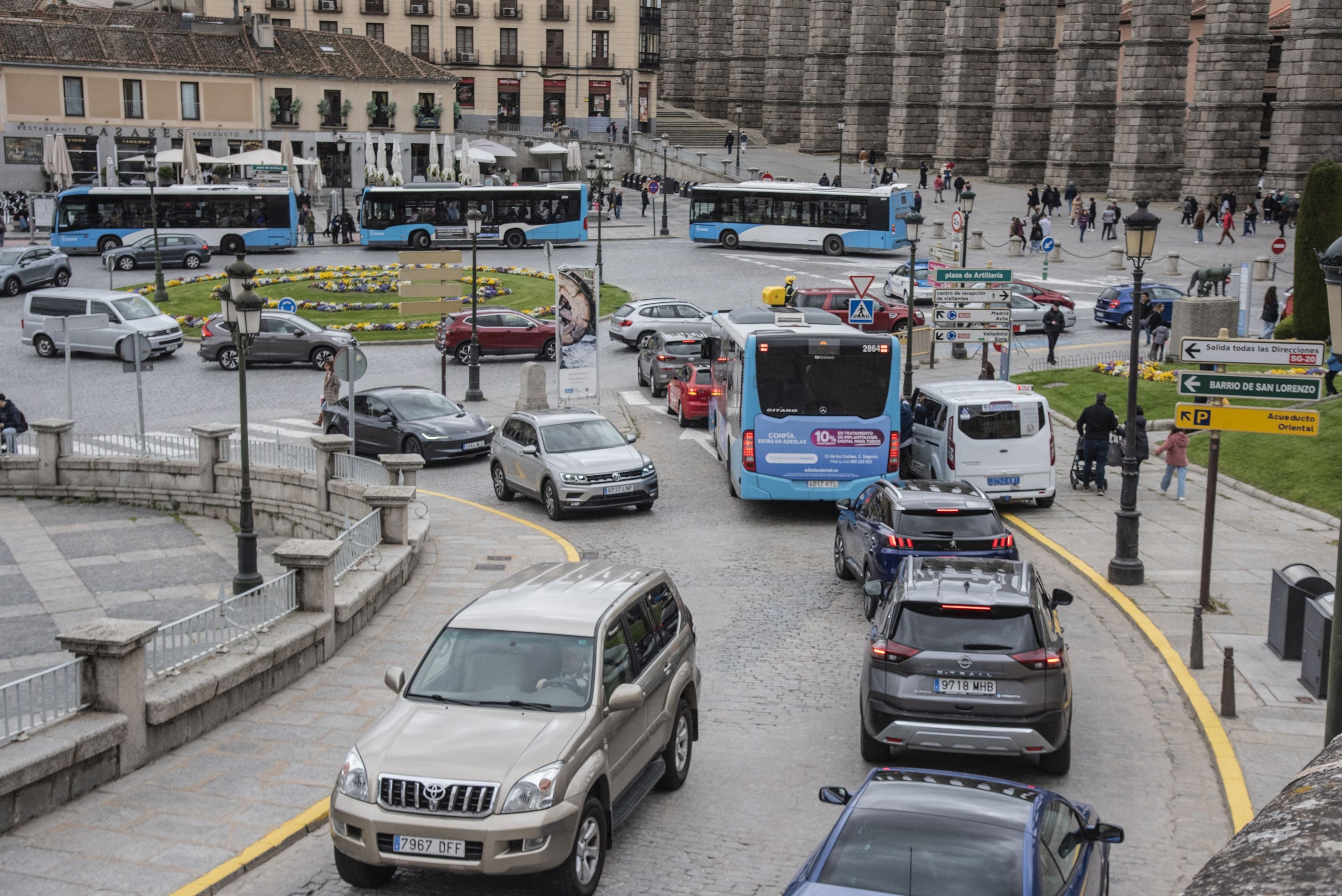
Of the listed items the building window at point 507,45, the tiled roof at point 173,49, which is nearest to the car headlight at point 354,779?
the tiled roof at point 173,49

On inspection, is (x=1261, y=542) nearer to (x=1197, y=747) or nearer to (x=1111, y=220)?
(x=1197, y=747)

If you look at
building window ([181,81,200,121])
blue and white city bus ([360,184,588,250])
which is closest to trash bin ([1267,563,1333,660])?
blue and white city bus ([360,184,588,250])

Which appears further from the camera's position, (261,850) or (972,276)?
(972,276)

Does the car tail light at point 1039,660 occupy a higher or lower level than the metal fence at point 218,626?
higher

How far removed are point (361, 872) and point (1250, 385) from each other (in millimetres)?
10590

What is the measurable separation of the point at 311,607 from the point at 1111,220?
47.9 metres

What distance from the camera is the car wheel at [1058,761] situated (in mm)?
11211

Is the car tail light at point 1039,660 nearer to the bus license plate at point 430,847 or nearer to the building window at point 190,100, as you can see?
the bus license plate at point 430,847

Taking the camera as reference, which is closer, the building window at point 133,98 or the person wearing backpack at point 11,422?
the person wearing backpack at point 11,422

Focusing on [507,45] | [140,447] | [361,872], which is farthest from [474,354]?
[507,45]

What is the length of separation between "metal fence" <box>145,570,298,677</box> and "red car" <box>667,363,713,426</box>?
15.9 metres

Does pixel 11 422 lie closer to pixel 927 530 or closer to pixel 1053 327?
pixel 927 530

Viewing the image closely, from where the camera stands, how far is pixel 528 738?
8953 mm

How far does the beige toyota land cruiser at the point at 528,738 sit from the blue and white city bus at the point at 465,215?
154 feet
